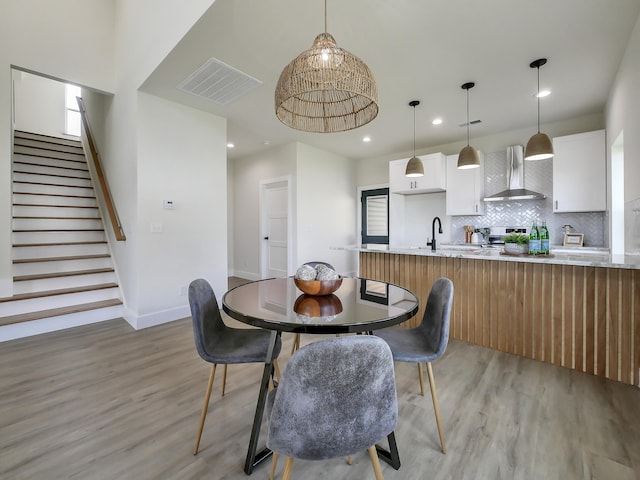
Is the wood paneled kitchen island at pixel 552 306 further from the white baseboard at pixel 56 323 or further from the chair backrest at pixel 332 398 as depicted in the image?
the white baseboard at pixel 56 323

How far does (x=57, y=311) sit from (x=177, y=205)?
68.6 inches

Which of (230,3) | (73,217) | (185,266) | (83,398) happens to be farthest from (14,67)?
(83,398)

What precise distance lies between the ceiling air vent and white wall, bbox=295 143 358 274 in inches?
77.6

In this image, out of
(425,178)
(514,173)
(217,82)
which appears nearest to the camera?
(217,82)

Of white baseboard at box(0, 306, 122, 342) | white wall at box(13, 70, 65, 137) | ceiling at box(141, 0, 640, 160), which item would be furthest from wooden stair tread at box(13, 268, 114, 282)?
white wall at box(13, 70, 65, 137)

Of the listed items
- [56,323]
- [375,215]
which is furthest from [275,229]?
[56,323]

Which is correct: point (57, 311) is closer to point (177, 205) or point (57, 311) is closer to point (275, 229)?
point (177, 205)

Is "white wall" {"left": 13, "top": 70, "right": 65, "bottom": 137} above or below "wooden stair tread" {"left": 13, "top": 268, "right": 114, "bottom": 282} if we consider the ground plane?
above

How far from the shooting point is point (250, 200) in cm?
612

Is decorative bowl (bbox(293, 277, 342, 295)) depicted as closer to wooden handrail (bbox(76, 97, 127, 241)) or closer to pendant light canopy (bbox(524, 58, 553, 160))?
pendant light canopy (bbox(524, 58, 553, 160))

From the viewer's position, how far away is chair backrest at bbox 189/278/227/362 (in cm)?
150

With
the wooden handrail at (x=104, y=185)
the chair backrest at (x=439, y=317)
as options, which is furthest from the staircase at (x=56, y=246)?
the chair backrest at (x=439, y=317)

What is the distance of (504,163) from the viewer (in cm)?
462

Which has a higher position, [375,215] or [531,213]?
[375,215]
